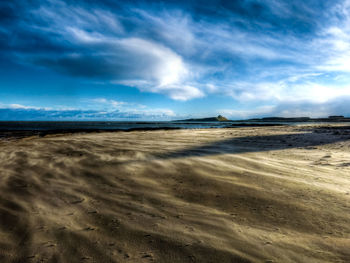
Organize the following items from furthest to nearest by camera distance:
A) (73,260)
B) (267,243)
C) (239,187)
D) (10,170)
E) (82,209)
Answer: (10,170), (239,187), (82,209), (267,243), (73,260)

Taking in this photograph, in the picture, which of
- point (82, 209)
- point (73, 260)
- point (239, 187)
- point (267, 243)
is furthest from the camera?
point (239, 187)

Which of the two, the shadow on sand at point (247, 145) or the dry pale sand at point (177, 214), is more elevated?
the shadow on sand at point (247, 145)

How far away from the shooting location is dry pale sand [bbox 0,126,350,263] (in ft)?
5.29

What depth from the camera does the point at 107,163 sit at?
15.0 ft

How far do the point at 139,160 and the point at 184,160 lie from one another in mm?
1146

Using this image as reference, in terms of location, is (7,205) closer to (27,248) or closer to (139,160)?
(27,248)

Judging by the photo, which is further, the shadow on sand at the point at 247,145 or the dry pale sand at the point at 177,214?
the shadow on sand at the point at 247,145

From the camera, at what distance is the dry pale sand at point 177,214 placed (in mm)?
1611

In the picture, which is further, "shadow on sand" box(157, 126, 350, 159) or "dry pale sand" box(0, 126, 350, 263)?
"shadow on sand" box(157, 126, 350, 159)

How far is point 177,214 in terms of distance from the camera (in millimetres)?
2223

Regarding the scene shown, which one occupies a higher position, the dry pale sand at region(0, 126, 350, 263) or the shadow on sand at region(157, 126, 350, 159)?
the shadow on sand at region(157, 126, 350, 159)

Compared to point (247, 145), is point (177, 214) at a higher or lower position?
lower

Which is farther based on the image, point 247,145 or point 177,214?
point 247,145

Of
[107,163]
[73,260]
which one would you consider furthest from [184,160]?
[73,260]
